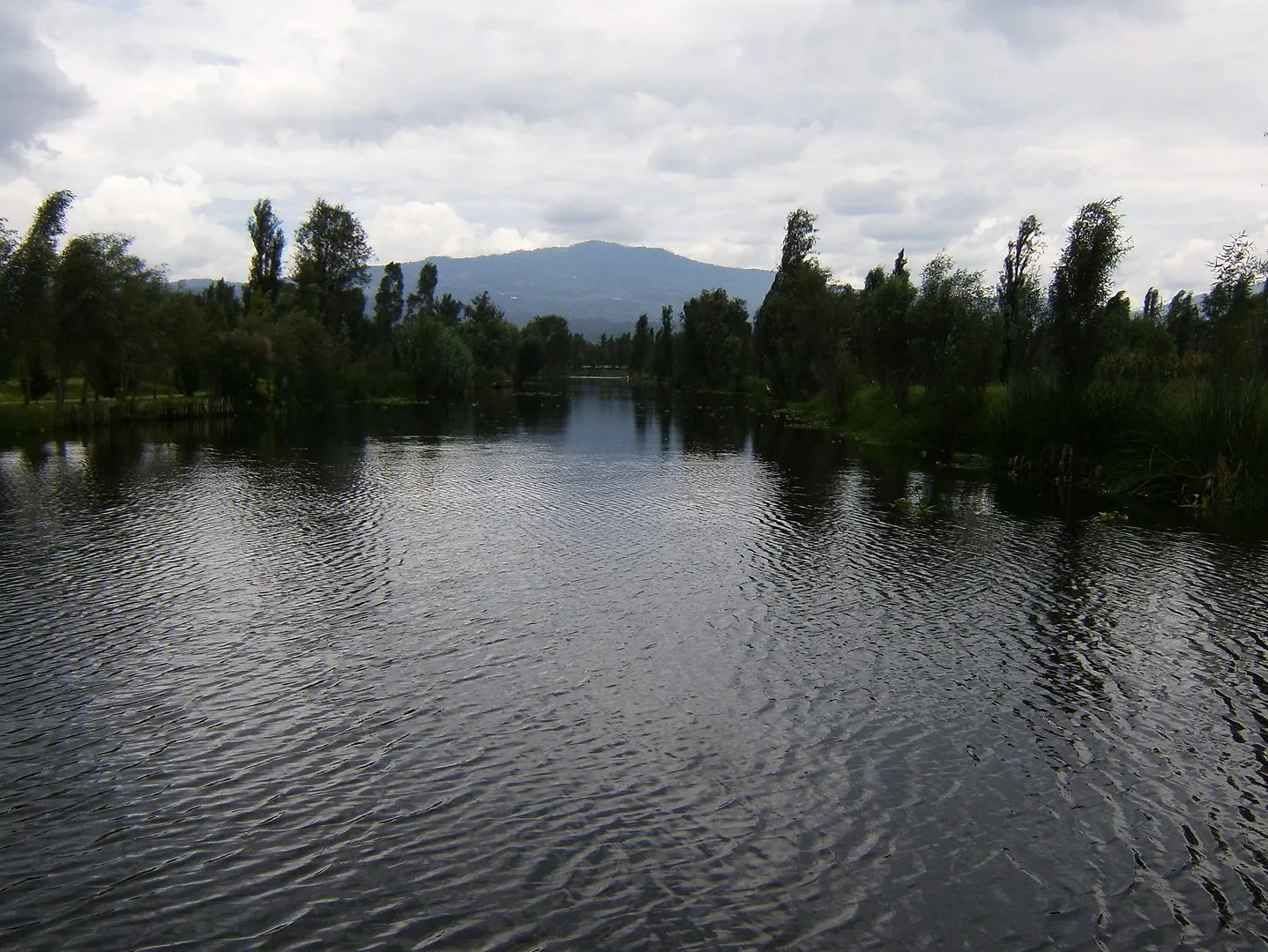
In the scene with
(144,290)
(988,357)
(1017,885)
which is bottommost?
(1017,885)

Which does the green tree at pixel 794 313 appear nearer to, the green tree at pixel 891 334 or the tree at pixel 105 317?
the green tree at pixel 891 334

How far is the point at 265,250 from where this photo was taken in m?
110

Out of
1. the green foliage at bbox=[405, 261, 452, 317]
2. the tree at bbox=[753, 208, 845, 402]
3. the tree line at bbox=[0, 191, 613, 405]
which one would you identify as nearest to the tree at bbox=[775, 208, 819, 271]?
the tree at bbox=[753, 208, 845, 402]

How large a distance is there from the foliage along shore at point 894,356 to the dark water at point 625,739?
8350mm

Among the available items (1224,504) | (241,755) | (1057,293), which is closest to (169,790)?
(241,755)

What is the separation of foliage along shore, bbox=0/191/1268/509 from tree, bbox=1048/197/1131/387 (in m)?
0.08

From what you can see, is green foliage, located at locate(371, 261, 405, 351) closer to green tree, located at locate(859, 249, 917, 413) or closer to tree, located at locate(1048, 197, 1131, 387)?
green tree, located at locate(859, 249, 917, 413)

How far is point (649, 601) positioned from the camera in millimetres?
19578

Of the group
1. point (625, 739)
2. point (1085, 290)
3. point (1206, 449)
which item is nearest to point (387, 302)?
point (1085, 290)

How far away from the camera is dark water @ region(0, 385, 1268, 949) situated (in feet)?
29.0

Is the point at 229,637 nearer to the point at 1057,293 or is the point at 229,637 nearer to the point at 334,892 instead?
the point at 334,892

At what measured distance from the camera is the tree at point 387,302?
421 ft

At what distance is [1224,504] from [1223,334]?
806 inches

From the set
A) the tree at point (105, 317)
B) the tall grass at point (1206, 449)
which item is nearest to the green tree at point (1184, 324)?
the tall grass at point (1206, 449)
